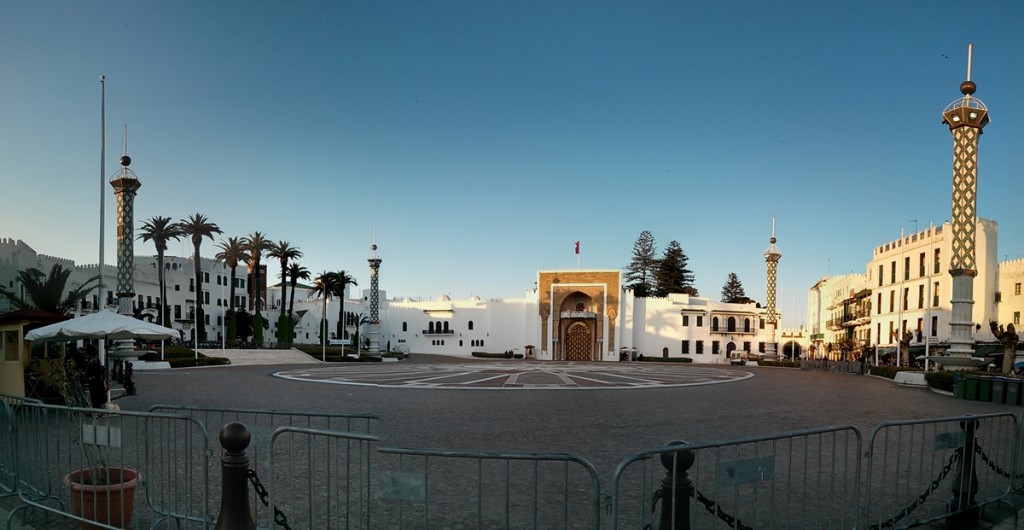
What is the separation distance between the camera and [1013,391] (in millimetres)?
18062

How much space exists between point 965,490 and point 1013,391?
16.2 metres

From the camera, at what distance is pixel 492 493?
6.73m

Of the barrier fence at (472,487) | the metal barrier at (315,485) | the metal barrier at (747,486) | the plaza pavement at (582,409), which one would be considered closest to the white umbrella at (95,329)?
the plaza pavement at (582,409)

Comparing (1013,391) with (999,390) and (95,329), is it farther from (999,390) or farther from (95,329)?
(95,329)

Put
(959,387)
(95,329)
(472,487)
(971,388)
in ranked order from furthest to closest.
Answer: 1. (959,387)
2. (971,388)
3. (95,329)
4. (472,487)

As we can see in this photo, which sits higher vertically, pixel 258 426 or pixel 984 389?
pixel 258 426

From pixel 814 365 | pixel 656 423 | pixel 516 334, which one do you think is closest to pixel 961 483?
pixel 656 423

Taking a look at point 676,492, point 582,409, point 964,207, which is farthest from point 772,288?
point 676,492

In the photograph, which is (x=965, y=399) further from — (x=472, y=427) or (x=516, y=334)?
(x=516, y=334)

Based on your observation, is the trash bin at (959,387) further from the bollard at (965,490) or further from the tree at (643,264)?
the tree at (643,264)

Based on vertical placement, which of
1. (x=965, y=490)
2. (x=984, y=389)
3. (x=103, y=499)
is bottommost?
(x=984, y=389)

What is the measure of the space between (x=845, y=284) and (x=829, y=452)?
6255 cm

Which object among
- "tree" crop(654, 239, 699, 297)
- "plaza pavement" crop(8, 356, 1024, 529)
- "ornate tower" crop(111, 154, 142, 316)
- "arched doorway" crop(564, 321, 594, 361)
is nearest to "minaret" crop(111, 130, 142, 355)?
"ornate tower" crop(111, 154, 142, 316)

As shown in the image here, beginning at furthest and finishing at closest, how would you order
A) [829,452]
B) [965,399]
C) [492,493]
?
[965,399] → [829,452] → [492,493]
